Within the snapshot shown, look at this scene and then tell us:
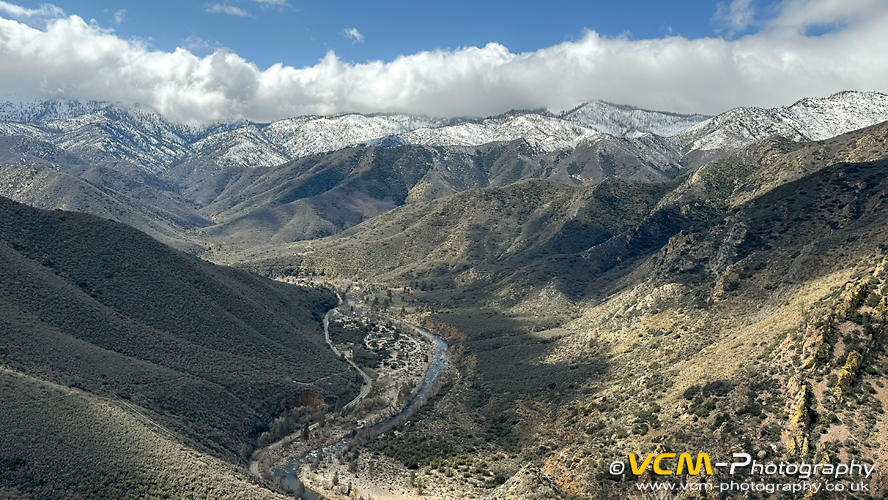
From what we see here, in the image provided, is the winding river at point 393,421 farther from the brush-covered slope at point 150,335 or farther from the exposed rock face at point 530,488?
the exposed rock face at point 530,488

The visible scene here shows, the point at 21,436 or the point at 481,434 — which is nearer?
the point at 21,436

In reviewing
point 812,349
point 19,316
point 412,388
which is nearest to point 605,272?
point 412,388

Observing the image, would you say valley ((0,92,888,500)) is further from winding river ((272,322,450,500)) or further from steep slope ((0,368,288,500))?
winding river ((272,322,450,500))

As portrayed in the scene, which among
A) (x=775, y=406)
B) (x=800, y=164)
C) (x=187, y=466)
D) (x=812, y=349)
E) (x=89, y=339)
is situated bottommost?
(x=187, y=466)

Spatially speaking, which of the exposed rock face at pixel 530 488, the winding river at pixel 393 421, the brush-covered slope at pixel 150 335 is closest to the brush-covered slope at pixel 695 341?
the exposed rock face at pixel 530 488

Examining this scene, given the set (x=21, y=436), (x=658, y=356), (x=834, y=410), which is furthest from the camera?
(x=658, y=356)

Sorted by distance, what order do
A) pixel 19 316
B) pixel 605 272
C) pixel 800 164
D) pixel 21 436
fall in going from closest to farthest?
pixel 21 436 → pixel 19 316 → pixel 800 164 → pixel 605 272

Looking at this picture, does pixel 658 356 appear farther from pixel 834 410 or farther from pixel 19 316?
pixel 19 316

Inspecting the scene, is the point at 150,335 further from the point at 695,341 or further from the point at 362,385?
the point at 695,341
